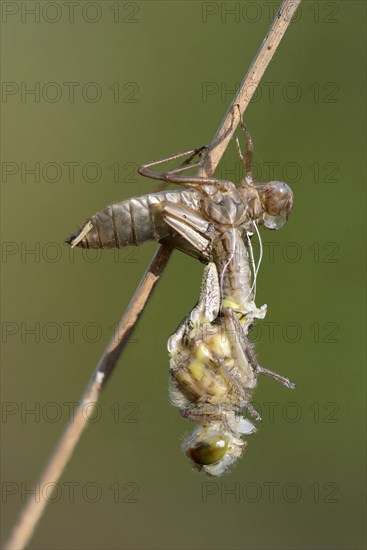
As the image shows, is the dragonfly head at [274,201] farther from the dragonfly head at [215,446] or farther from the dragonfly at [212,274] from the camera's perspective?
the dragonfly head at [215,446]

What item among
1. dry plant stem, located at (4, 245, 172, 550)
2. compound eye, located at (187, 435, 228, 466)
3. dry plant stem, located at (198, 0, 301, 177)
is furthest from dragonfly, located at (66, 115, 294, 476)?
dry plant stem, located at (4, 245, 172, 550)

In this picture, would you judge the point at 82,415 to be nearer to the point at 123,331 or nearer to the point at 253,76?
the point at 123,331

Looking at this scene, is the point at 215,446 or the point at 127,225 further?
the point at 127,225

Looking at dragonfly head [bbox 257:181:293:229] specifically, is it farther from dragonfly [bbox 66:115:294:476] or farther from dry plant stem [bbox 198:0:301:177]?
dry plant stem [bbox 198:0:301:177]

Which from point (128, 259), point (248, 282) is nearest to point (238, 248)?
point (248, 282)

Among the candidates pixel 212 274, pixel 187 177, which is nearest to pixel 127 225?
pixel 187 177
